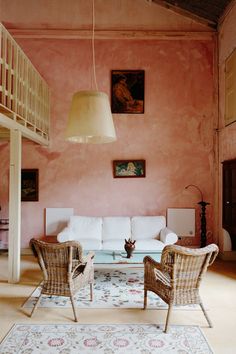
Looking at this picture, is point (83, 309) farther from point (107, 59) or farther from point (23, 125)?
point (107, 59)

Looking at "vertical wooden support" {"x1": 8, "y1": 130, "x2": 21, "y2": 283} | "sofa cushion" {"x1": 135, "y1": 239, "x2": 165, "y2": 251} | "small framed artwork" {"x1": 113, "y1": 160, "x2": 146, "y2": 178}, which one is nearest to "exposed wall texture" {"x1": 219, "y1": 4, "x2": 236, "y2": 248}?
"sofa cushion" {"x1": 135, "y1": 239, "x2": 165, "y2": 251}

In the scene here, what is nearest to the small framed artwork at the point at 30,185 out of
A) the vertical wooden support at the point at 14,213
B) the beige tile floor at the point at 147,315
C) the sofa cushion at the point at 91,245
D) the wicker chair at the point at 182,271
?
the sofa cushion at the point at 91,245

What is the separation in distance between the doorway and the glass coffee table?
5.50ft

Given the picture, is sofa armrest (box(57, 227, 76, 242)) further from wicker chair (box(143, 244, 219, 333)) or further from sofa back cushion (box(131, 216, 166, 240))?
wicker chair (box(143, 244, 219, 333))

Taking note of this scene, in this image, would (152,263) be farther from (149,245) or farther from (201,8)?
(201,8)

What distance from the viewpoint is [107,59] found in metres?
7.05

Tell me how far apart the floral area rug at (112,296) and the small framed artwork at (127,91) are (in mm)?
3711

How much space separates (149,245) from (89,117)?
306 centimetres

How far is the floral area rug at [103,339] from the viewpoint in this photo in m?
3.00

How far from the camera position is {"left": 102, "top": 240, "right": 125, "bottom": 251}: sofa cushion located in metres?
5.81

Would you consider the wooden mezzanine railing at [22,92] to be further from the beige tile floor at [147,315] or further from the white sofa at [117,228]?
the beige tile floor at [147,315]

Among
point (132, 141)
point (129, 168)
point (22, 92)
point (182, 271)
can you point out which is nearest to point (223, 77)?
point (132, 141)

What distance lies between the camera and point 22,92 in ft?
16.9

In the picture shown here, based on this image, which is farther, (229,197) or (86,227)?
(86,227)
